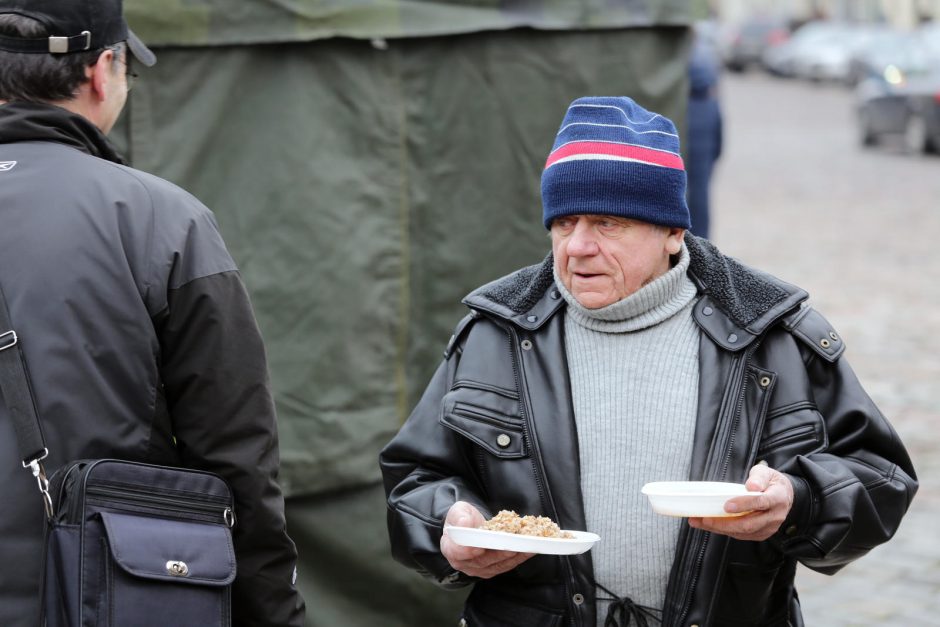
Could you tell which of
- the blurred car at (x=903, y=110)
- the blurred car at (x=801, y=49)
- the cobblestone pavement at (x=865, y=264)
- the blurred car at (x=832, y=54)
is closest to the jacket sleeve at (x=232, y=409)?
the cobblestone pavement at (x=865, y=264)

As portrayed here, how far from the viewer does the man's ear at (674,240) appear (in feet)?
9.61

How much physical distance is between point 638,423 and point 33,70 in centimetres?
136

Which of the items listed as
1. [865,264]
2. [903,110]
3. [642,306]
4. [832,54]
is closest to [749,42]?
[832,54]

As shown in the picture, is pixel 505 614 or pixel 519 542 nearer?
pixel 519 542

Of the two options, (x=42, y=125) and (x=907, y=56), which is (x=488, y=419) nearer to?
(x=42, y=125)

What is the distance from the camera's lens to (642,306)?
9.44 ft

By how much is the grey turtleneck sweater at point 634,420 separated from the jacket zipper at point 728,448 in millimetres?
70

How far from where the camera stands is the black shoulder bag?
2.48 meters

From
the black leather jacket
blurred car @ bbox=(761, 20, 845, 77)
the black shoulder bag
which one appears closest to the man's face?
the black leather jacket

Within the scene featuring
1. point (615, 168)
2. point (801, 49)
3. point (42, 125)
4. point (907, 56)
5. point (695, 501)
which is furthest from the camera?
point (801, 49)

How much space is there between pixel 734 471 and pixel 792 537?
6.5 inches

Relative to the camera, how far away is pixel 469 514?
8.71 feet

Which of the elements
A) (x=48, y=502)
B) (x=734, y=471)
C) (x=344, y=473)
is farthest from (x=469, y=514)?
(x=344, y=473)

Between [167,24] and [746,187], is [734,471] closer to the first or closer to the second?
[167,24]
